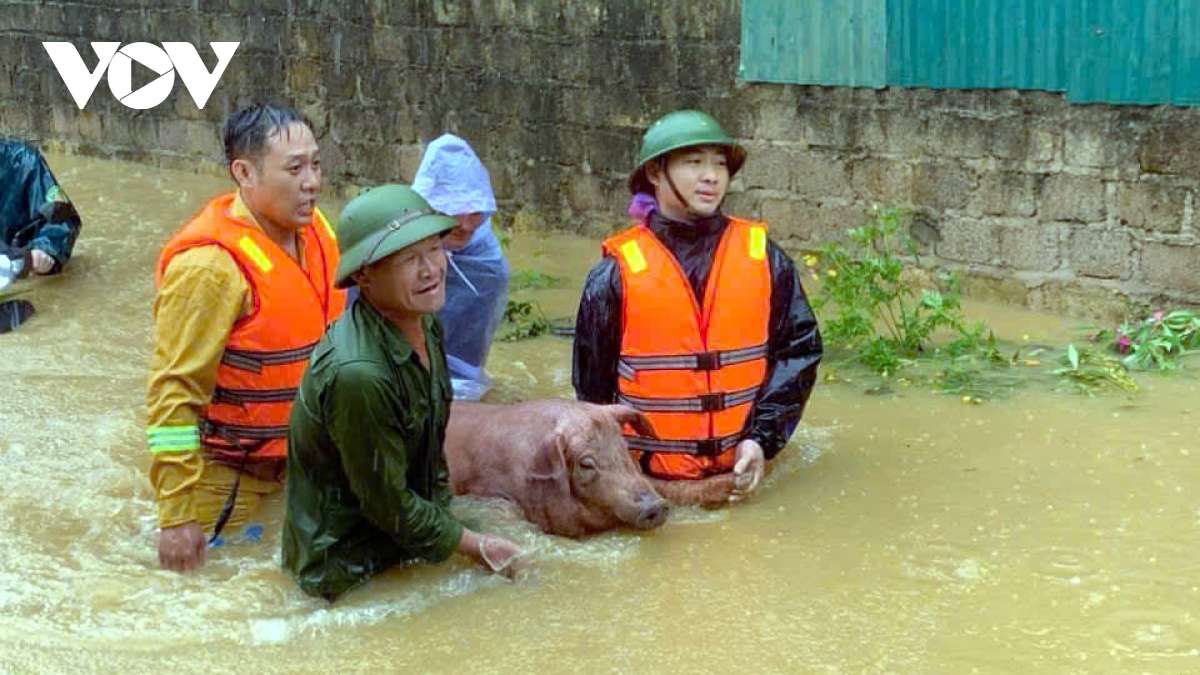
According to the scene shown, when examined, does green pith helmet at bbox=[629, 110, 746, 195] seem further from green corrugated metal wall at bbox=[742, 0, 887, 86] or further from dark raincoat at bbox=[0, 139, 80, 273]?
A: dark raincoat at bbox=[0, 139, 80, 273]

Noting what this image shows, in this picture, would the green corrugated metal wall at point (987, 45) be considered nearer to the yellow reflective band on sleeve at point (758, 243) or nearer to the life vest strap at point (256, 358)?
the yellow reflective band on sleeve at point (758, 243)

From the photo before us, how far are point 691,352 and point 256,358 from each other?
143 cm

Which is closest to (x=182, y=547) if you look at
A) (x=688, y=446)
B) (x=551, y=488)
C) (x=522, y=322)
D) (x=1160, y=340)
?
(x=551, y=488)

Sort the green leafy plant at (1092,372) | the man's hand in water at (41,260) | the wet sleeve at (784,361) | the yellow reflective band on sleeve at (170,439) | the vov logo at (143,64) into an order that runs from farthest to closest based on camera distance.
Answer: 1. the vov logo at (143,64)
2. the man's hand in water at (41,260)
3. the green leafy plant at (1092,372)
4. the wet sleeve at (784,361)
5. the yellow reflective band on sleeve at (170,439)

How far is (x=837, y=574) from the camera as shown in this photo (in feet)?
16.4

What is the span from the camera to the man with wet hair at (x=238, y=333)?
5.09 metres

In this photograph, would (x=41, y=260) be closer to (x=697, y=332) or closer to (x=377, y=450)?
(x=697, y=332)

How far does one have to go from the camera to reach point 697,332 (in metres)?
5.65

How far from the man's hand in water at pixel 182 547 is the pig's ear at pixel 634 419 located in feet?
4.44

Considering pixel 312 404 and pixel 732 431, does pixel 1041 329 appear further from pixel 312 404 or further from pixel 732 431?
pixel 312 404

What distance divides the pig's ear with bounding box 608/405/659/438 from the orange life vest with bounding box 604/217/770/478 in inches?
1.5

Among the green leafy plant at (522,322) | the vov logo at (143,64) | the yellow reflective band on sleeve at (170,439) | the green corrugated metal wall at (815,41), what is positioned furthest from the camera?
the vov logo at (143,64)

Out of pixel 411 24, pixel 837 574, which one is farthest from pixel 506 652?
pixel 411 24

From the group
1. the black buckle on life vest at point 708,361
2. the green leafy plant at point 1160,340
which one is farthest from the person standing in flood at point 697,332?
the green leafy plant at point 1160,340
